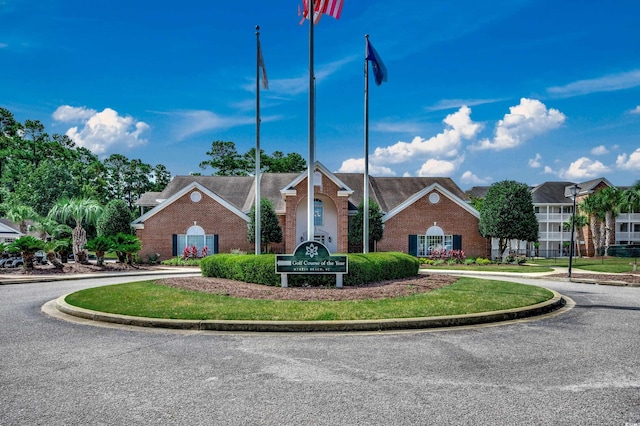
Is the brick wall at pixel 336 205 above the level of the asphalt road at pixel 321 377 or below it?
above

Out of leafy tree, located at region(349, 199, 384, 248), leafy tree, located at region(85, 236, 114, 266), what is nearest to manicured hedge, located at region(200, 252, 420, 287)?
leafy tree, located at region(85, 236, 114, 266)

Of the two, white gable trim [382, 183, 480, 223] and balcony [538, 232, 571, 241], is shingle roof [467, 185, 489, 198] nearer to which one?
balcony [538, 232, 571, 241]

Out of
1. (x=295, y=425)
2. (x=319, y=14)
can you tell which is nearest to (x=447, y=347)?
(x=295, y=425)

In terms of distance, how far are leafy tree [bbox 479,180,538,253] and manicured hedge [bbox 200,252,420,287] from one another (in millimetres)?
16607

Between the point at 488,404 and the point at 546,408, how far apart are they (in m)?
0.58

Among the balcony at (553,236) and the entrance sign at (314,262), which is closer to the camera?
the entrance sign at (314,262)

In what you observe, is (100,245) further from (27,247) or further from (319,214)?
(319,214)

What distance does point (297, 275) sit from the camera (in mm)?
14484

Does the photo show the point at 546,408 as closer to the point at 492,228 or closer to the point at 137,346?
the point at 137,346

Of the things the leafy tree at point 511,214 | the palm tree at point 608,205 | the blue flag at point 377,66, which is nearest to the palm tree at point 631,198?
the palm tree at point 608,205

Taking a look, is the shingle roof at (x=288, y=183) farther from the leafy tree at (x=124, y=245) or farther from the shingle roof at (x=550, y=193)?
the shingle roof at (x=550, y=193)

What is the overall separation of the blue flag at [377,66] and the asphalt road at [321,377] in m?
11.2

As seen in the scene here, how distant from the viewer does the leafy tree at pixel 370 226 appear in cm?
3284

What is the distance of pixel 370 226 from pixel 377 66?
16.5 metres
